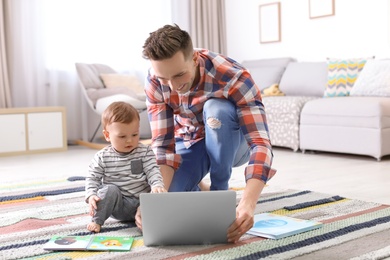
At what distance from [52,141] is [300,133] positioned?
1984mm

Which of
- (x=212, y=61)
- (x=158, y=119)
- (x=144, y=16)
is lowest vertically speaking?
(x=158, y=119)

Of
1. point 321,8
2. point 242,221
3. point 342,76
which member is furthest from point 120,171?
point 321,8

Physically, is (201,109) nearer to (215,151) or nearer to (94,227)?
(215,151)

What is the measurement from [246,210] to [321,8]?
3780 mm

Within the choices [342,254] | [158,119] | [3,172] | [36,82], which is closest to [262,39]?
[36,82]

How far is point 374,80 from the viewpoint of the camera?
4.07 metres

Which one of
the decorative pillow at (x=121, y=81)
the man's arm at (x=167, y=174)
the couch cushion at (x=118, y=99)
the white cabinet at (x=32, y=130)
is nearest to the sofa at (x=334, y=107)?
the couch cushion at (x=118, y=99)

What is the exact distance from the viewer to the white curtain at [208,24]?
227 inches

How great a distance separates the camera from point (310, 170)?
3355mm

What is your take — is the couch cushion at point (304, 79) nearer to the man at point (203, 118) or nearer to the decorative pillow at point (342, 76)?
the decorative pillow at point (342, 76)

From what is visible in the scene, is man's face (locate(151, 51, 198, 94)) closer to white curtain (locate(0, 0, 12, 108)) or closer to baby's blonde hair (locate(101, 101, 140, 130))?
baby's blonde hair (locate(101, 101, 140, 130))

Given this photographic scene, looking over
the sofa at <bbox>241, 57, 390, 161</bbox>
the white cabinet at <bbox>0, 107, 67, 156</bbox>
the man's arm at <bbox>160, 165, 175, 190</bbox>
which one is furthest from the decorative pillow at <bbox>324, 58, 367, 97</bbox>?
the man's arm at <bbox>160, 165, 175, 190</bbox>

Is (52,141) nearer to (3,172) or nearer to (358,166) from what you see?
(3,172)

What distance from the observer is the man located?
1.62m
